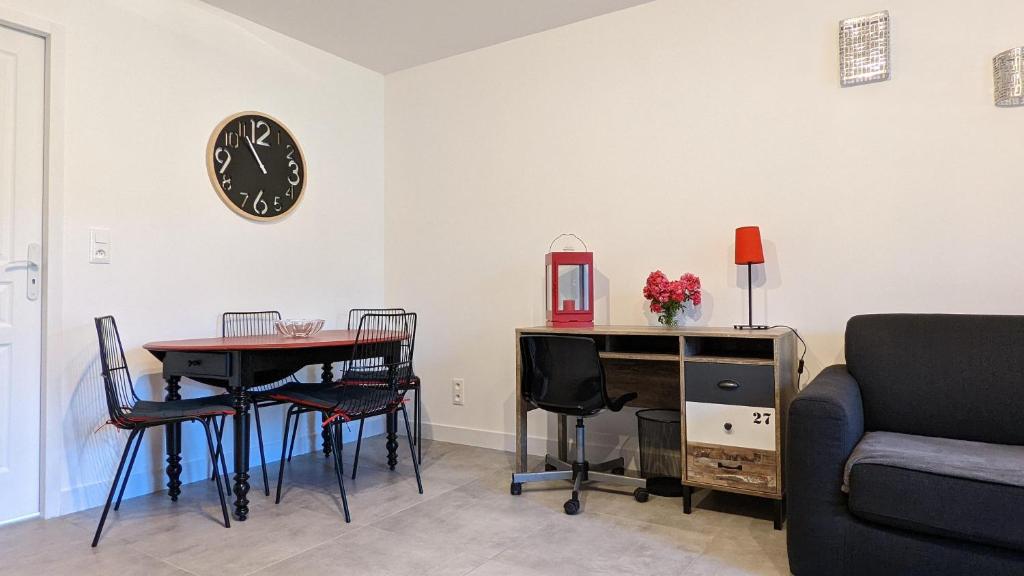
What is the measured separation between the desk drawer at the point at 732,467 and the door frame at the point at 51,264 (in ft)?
9.05

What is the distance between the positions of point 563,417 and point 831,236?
1.58 meters

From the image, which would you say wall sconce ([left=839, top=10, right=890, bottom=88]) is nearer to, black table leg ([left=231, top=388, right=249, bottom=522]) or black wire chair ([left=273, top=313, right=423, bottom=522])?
black wire chair ([left=273, top=313, right=423, bottom=522])

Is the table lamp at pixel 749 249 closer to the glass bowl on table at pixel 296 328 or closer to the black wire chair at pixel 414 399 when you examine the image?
the black wire chair at pixel 414 399

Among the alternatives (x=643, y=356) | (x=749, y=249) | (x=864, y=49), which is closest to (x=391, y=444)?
(x=643, y=356)

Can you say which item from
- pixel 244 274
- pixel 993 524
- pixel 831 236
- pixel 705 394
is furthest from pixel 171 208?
pixel 993 524

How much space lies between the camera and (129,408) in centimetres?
258

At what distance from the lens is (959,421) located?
220 cm

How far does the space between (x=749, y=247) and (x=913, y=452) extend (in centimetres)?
111

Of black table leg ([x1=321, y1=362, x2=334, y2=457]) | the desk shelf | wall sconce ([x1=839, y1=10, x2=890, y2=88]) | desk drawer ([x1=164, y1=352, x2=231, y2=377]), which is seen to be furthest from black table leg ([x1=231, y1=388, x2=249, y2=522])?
wall sconce ([x1=839, y1=10, x2=890, y2=88])

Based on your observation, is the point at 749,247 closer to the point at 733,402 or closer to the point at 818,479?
the point at 733,402

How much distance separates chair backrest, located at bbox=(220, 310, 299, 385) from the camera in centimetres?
336

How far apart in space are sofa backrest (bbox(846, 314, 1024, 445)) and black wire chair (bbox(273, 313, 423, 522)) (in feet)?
6.49

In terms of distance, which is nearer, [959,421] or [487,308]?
[959,421]

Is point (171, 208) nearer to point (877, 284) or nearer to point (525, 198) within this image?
point (525, 198)
